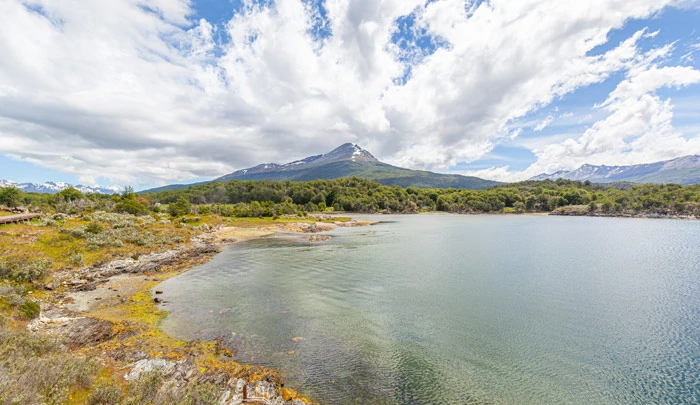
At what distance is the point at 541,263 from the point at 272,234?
5816 centimetres

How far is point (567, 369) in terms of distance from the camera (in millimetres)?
17156

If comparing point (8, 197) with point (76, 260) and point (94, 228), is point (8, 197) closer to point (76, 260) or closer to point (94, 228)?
point (94, 228)

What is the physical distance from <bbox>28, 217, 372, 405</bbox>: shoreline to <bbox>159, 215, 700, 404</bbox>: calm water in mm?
1433

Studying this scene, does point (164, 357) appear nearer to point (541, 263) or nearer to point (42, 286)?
point (42, 286)

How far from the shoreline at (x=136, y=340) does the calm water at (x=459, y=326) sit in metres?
1.43

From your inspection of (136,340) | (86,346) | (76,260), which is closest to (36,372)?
(86,346)

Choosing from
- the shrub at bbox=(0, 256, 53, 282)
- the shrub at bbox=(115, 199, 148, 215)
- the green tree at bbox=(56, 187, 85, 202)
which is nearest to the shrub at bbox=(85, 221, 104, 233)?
the shrub at bbox=(0, 256, 53, 282)

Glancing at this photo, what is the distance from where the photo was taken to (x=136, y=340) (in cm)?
1870

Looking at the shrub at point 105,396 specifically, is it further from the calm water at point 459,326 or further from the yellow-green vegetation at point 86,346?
the calm water at point 459,326

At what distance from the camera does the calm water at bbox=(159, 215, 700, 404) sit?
15.6m

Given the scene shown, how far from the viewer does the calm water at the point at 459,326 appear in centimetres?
1560

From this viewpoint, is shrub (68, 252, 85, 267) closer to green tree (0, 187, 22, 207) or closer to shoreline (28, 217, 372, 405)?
shoreline (28, 217, 372, 405)

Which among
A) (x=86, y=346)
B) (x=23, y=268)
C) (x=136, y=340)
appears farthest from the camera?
(x=23, y=268)

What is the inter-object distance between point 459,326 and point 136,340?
21770 millimetres
